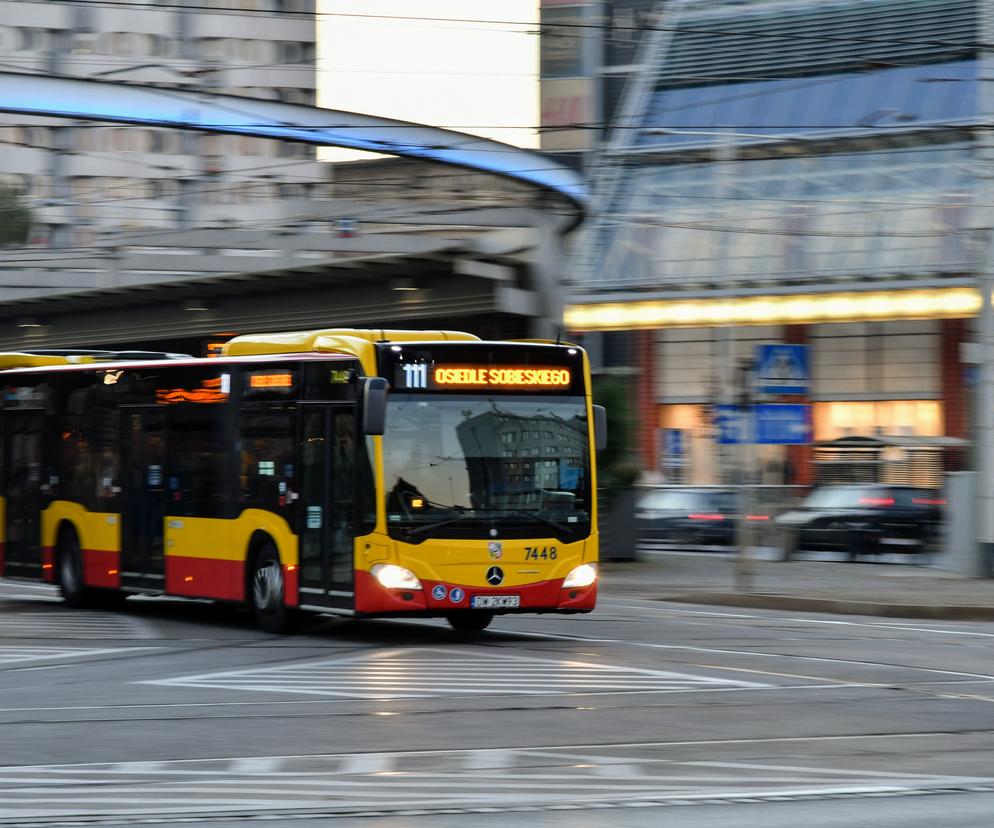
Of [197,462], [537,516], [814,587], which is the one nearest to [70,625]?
[197,462]

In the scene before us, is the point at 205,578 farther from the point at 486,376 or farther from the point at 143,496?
the point at 486,376

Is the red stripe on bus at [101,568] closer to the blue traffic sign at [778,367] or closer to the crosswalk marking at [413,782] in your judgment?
the blue traffic sign at [778,367]

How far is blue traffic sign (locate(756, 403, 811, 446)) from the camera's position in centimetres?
2311

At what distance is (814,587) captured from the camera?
84.1 feet

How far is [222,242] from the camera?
38031 millimetres

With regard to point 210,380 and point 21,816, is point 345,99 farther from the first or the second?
point 21,816

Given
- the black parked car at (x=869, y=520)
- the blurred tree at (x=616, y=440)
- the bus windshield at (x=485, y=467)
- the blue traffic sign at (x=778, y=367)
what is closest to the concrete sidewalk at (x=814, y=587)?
the blurred tree at (x=616, y=440)

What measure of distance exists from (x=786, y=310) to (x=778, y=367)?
972 inches

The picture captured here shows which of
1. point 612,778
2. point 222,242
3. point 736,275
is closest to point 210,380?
point 612,778

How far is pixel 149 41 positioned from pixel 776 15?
43.6 metres

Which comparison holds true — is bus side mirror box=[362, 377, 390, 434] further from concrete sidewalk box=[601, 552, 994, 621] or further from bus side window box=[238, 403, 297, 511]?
concrete sidewalk box=[601, 552, 994, 621]

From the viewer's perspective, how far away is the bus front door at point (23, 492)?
71.5 ft

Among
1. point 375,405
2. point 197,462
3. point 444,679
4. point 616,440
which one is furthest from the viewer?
point 616,440

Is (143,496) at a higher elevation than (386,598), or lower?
higher
